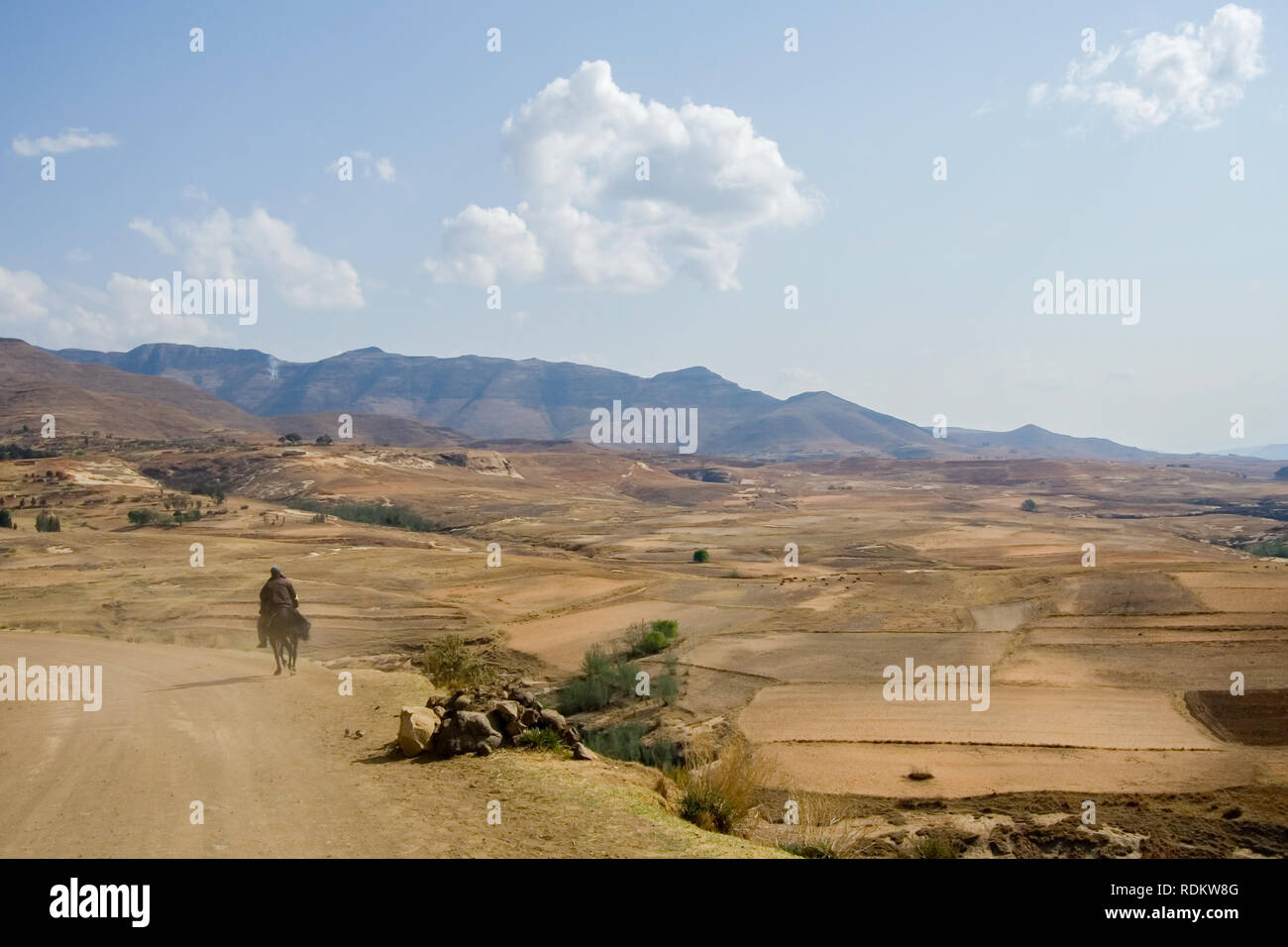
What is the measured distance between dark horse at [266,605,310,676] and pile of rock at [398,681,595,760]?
Result: 481 centimetres

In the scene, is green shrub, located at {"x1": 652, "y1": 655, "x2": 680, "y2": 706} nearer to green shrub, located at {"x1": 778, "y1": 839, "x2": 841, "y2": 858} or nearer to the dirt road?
the dirt road

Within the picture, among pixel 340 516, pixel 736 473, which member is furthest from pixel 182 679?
pixel 736 473

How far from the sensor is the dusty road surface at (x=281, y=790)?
6992 mm

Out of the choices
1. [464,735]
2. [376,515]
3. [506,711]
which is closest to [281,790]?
[464,735]

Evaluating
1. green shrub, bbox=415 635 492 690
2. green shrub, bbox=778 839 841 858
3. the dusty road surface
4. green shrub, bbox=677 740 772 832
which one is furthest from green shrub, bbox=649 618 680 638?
green shrub, bbox=778 839 841 858

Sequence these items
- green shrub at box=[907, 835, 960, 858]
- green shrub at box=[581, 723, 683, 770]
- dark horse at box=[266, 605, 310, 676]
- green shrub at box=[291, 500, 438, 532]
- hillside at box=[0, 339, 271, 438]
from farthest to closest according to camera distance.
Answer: hillside at box=[0, 339, 271, 438] < green shrub at box=[291, 500, 438, 532] < dark horse at box=[266, 605, 310, 676] < green shrub at box=[581, 723, 683, 770] < green shrub at box=[907, 835, 960, 858]

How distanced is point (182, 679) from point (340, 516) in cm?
5151

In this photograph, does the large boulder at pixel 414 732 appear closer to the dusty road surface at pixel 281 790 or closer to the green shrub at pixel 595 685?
the dusty road surface at pixel 281 790

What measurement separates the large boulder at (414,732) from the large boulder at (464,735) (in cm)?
19

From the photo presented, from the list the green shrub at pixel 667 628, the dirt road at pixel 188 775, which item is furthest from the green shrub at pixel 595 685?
the dirt road at pixel 188 775

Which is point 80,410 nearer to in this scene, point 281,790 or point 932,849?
point 281,790

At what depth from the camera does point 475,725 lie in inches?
407

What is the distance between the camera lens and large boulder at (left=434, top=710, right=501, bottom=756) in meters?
10.1

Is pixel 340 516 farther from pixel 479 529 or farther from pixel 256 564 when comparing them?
pixel 256 564
